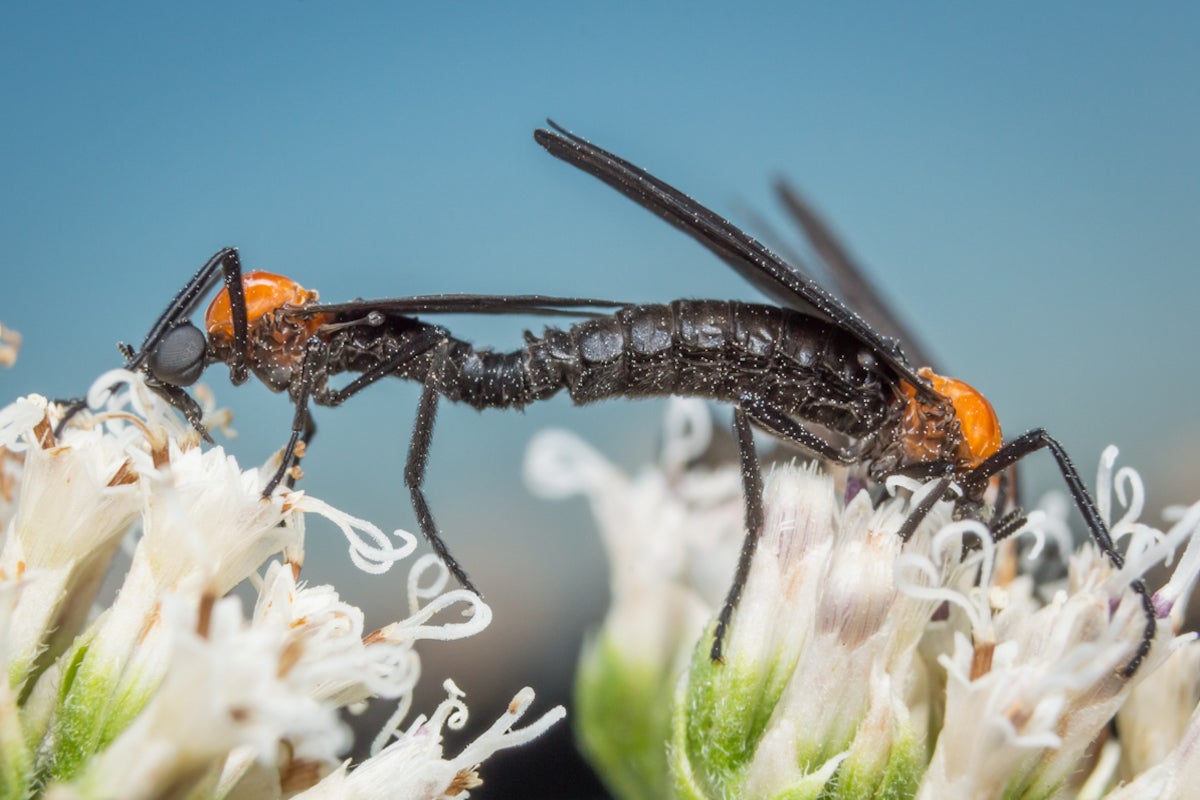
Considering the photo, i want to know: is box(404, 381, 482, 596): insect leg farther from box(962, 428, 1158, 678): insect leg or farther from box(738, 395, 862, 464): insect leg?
box(962, 428, 1158, 678): insect leg

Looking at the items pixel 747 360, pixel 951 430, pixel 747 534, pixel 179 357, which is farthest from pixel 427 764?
pixel 951 430

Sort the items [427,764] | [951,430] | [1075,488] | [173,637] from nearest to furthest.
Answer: [173,637] → [427,764] → [1075,488] → [951,430]

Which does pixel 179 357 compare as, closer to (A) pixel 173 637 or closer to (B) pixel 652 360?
(A) pixel 173 637

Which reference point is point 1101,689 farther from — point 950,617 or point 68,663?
point 68,663

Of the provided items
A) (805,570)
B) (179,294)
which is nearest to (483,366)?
(179,294)

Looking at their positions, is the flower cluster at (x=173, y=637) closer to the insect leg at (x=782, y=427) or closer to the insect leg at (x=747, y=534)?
the insect leg at (x=747, y=534)

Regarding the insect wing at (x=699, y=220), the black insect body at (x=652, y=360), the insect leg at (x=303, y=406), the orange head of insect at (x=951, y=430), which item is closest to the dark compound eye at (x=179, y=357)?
the black insect body at (x=652, y=360)

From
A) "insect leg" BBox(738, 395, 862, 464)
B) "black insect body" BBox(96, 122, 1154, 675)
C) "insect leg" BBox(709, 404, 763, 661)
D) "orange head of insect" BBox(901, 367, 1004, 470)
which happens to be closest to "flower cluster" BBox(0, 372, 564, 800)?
"black insect body" BBox(96, 122, 1154, 675)
